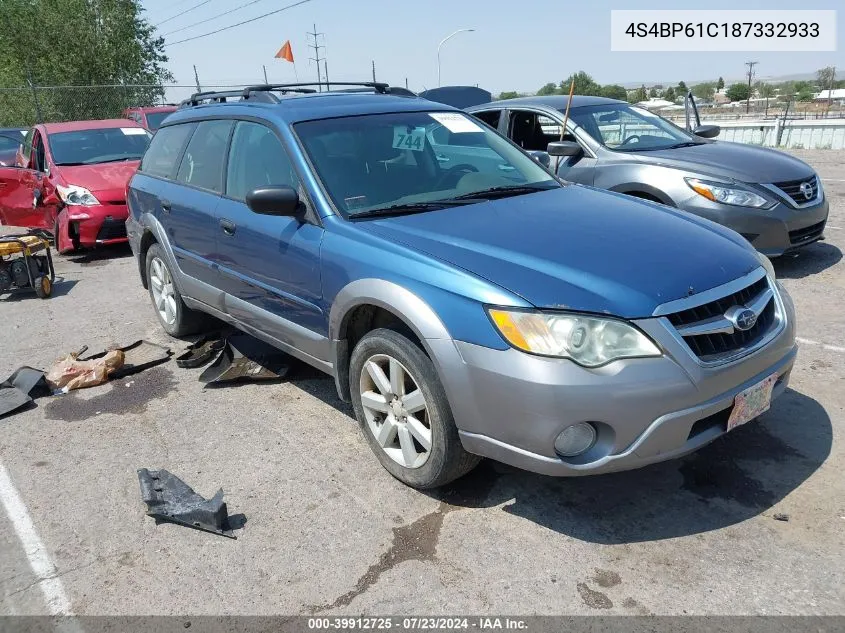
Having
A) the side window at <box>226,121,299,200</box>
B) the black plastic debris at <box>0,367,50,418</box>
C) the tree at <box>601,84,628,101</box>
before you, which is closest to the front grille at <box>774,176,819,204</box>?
the side window at <box>226,121,299,200</box>

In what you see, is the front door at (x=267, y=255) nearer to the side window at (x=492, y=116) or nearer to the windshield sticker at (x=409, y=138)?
the windshield sticker at (x=409, y=138)

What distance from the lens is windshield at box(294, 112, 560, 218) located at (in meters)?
3.59

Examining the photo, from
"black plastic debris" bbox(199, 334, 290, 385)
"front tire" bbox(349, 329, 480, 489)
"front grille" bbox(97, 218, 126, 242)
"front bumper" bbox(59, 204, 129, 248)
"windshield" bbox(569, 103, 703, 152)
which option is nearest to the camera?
"front tire" bbox(349, 329, 480, 489)

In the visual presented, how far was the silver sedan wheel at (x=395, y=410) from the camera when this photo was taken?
3076 mm

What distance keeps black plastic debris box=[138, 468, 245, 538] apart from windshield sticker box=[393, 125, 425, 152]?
210 cm

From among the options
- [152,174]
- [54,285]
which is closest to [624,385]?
[152,174]

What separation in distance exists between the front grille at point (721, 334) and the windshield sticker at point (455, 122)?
2035 millimetres

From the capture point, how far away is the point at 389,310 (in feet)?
9.91

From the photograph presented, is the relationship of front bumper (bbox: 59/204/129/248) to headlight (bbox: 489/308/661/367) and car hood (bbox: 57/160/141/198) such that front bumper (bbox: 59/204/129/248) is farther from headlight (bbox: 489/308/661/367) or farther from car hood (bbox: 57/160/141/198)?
headlight (bbox: 489/308/661/367)

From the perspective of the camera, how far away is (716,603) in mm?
2447

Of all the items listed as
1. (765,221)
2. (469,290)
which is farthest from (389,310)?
(765,221)

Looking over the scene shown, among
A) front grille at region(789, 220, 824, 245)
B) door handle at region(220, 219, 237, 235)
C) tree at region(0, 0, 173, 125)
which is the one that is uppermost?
tree at region(0, 0, 173, 125)

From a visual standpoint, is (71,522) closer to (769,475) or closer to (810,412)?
(769,475)

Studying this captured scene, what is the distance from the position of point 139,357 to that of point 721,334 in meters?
4.17
